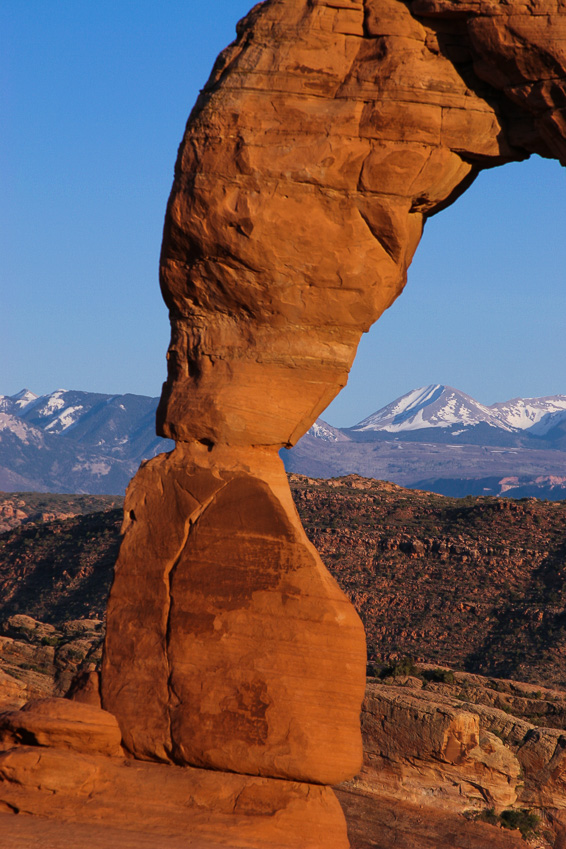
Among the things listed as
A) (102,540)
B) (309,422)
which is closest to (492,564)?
(102,540)

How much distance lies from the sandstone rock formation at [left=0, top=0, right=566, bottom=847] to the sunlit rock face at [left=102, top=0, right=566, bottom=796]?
21 mm

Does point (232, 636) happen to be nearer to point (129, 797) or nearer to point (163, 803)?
point (163, 803)

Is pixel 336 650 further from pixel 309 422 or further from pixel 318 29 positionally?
pixel 318 29

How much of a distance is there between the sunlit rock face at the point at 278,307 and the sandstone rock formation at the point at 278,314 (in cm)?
2

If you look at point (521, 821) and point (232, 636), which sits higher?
point (232, 636)

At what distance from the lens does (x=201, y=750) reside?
10430 millimetres

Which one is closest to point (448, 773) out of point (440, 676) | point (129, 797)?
point (440, 676)

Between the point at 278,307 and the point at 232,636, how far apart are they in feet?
11.8

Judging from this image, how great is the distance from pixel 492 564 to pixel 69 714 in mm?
39655

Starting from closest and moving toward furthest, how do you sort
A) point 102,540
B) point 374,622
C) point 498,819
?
point 498,819 → point 374,622 → point 102,540

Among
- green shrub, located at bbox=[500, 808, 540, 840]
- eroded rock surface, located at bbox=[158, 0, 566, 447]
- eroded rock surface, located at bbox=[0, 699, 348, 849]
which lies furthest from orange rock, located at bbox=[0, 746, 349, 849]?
green shrub, located at bbox=[500, 808, 540, 840]

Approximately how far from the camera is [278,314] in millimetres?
11047

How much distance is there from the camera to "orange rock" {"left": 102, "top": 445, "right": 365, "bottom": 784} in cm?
1038

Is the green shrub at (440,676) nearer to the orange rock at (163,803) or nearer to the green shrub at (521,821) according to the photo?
the green shrub at (521,821)
